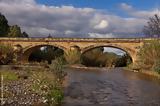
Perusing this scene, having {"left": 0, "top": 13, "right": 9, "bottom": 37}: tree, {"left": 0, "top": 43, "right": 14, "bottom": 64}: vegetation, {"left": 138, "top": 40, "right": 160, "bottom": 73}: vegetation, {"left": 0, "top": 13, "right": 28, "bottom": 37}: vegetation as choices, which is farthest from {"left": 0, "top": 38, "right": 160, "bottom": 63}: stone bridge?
{"left": 0, "top": 43, "right": 14, "bottom": 64}: vegetation

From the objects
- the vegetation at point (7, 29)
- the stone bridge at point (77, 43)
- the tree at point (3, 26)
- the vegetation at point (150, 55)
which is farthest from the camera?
the tree at point (3, 26)

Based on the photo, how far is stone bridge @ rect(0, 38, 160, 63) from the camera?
78125 mm

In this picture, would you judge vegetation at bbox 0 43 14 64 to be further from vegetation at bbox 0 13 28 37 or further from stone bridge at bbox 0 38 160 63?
vegetation at bbox 0 13 28 37

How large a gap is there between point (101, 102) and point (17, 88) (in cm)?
592

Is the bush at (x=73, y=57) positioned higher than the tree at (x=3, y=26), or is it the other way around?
the tree at (x=3, y=26)

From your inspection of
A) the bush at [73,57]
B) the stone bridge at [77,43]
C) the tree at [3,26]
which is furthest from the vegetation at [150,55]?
the tree at [3,26]

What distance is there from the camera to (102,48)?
88.9 metres

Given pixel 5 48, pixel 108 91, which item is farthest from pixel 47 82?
pixel 5 48

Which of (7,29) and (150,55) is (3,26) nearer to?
(7,29)

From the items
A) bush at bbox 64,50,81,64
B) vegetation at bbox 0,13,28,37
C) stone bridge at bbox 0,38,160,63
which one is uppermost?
vegetation at bbox 0,13,28,37

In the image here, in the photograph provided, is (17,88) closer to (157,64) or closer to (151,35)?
(157,64)

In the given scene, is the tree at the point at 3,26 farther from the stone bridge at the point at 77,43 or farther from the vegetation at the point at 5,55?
the vegetation at the point at 5,55

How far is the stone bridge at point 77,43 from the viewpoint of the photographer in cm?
7812

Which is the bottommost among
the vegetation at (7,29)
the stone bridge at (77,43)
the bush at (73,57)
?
the bush at (73,57)
